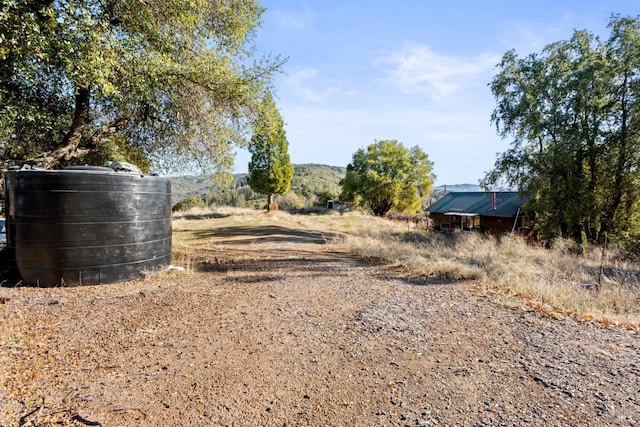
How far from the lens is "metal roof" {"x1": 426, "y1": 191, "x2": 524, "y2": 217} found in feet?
68.0

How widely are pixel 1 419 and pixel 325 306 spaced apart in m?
3.19

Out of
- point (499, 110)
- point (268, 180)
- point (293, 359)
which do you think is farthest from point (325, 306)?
point (268, 180)

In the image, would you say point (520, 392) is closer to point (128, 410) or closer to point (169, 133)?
point (128, 410)

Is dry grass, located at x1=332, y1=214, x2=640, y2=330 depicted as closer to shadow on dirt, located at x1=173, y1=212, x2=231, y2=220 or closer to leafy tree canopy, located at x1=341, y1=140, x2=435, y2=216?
shadow on dirt, located at x1=173, y1=212, x2=231, y2=220

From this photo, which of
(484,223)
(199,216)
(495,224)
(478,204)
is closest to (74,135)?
(199,216)

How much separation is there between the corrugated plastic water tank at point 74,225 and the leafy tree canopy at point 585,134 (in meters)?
15.1

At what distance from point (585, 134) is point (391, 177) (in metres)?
16.2

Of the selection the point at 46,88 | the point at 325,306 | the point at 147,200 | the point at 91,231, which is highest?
the point at 46,88

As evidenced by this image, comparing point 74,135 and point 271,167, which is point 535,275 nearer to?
point 74,135

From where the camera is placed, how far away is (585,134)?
1307 centimetres

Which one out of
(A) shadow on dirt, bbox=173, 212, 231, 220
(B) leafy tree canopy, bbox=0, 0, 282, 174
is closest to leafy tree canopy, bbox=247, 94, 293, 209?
(A) shadow on dirt, bbox=173, 212, 231, 220

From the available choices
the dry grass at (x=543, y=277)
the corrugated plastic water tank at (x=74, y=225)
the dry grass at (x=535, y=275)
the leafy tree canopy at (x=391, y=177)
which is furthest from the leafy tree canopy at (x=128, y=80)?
the leafy tree canopy at (x=391, y=177)

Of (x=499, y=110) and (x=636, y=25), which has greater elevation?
(x=636, y=25)

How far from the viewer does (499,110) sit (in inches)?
612
